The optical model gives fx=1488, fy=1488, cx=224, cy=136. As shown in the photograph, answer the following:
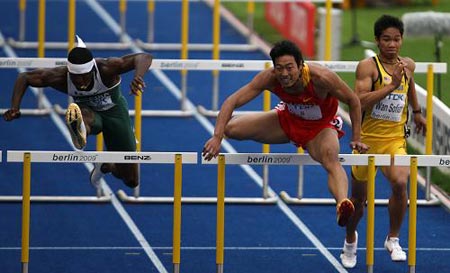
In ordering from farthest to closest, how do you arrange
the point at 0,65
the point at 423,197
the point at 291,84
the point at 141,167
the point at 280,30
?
the point at 280,30
the point at 141,167
the point at 423,197
the point at 0,65
the point at 291,84

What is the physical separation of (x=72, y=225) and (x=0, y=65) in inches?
74.0

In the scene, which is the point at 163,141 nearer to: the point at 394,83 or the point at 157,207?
the point at 157,207

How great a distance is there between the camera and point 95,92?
12469 millimetres

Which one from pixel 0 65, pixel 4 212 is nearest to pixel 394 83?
pixel 0 65

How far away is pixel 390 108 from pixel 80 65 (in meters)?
2.59

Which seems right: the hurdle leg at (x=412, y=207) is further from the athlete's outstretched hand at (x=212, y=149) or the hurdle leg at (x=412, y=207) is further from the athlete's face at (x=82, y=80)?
the athlete's face at (x=82, y=80)

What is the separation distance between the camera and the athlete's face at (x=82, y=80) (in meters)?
12.1

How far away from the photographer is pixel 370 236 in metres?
11.5

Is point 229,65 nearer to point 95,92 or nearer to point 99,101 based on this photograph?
point 99,101


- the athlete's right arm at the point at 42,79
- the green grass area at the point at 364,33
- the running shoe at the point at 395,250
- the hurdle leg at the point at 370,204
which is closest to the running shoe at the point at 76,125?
the athlete's right arm at the point at 42,79

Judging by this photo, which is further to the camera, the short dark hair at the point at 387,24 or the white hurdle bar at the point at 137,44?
the white hurdle bar at the point at 137,44

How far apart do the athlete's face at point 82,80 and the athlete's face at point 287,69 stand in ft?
5.71

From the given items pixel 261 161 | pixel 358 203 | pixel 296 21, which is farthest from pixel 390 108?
pixel 296 21

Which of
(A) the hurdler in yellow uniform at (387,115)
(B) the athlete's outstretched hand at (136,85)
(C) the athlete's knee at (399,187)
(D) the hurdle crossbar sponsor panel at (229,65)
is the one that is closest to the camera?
(B) the athlete's outstretched hand at (136,85)
